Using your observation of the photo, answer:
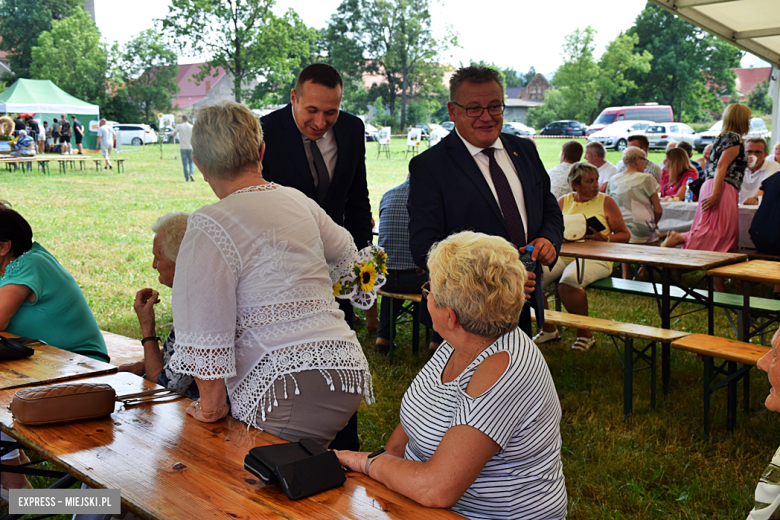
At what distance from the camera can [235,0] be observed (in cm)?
2855

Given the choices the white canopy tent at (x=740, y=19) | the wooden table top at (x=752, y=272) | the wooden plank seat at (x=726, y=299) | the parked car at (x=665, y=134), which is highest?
the white canopy tent at (x=740, y=19)

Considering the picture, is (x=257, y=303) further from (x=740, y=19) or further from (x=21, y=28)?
(x=21, y=28)

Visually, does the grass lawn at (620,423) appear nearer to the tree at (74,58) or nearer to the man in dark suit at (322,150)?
the man in dark suit at (322,150)

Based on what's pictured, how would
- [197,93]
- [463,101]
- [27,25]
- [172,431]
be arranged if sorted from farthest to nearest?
[197,93], [27,25], [463,101], [172,431]

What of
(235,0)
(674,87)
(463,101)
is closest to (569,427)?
(463,101)

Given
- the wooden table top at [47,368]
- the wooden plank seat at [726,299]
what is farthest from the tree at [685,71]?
the wooden table top at [47,368]

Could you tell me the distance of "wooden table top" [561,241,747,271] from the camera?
3.89 meters

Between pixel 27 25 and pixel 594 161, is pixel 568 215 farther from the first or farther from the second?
pixel 27 25

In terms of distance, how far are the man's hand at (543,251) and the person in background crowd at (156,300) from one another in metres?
1.34

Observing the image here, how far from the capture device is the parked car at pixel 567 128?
113 feet

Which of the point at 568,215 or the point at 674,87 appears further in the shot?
the point at 674,87

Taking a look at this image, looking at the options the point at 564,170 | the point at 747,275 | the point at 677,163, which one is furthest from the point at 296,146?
the point at 677,163

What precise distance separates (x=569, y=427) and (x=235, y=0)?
2927cm

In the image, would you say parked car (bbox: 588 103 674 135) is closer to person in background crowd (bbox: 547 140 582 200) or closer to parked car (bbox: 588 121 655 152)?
parked car (bbox: 588 121 655 152)
